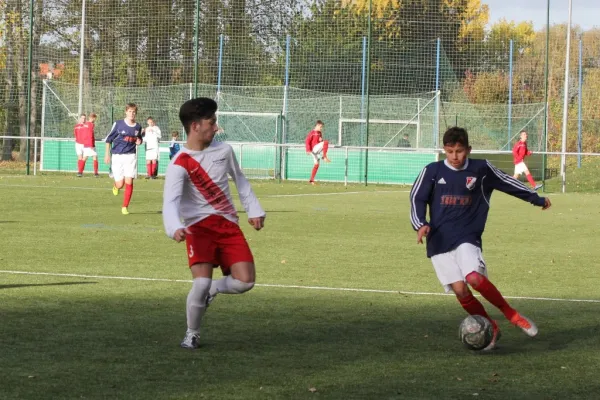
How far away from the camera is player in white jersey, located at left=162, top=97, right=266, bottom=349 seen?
738cm

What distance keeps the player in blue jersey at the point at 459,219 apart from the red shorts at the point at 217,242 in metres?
1.22

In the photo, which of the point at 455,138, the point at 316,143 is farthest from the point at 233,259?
the point at 316,143

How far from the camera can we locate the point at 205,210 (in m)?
7.53

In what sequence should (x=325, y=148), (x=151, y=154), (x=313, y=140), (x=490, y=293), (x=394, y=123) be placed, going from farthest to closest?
(x=394, y=123) < (x=151, y=154) < (x=325, y=148) < (x=313, y=140) < (x=490, y=293)

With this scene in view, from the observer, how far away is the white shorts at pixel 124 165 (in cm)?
2022

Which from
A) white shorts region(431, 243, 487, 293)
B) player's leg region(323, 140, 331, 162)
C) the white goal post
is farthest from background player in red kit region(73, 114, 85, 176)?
white shorts region(431, 243, 487, 293)

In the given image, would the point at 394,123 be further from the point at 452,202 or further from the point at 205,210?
the point at 205,210

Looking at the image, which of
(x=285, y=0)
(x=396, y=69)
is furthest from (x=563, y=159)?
(x=285, y=0)

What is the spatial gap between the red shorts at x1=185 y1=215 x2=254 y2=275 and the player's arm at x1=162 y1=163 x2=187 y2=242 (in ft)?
0.83

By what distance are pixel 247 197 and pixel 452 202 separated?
4.57 ft

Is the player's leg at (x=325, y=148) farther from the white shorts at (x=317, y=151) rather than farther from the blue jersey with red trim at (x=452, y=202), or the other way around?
the blue jersey with red trim at (x=452, y=202)

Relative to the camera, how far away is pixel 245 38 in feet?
130

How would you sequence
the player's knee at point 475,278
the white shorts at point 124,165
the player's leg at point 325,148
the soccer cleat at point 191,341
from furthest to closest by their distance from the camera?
the player's leg at point 325,148, the white shorts at point 124,165, the player's knee at point 475,278, the soccer cleat at point 191,341

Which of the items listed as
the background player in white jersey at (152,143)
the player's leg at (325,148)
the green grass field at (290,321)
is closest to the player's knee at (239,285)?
the green grass field at (290,321)
